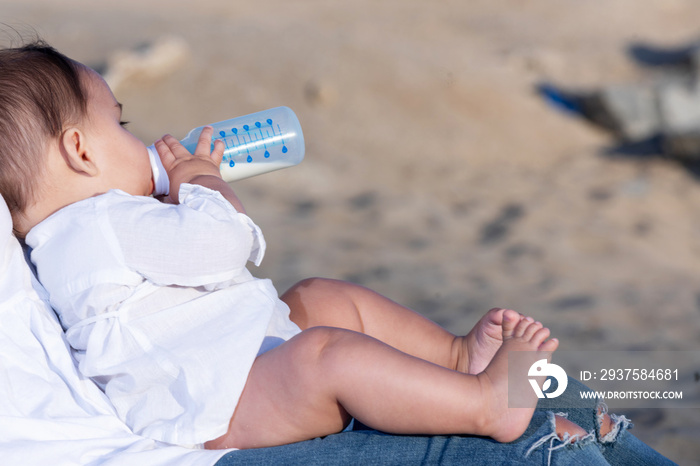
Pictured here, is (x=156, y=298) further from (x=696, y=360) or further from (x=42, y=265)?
(x=696, y=360)

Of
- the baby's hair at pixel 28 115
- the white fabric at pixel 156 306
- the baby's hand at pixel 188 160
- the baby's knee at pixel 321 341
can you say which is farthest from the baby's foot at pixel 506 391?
the baby's hair at pixel 28 115

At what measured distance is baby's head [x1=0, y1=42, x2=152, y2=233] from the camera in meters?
1.43

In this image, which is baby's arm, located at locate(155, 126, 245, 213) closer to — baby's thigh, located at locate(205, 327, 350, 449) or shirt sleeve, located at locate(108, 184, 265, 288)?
shirt sleeve, located at locate(108, 184, 265, 288)

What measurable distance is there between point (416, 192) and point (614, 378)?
2518mm

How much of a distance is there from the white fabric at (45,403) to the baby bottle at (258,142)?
640 millimetres

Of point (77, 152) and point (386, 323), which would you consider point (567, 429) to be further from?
point (77, 152)

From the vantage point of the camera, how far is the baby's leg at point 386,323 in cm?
168

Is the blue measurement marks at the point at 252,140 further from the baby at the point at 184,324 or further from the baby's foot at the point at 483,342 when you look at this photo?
the baby's foot at the point at 483,342

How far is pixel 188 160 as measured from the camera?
1.69m

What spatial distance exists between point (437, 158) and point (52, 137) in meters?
4.43

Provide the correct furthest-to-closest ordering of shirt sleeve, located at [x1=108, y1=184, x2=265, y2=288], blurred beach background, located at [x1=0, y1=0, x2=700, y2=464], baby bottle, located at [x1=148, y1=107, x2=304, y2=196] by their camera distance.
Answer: blurred beach background, located at [x1=0, y1=0, x2=700, y2=464]
baby bottle, located at [x1=148, y1=107, x2=304, y2=196]
shirt sleeve, located at [x1=108, y1=184, x2=265, y2=288]

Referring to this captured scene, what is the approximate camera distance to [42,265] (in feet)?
4.54

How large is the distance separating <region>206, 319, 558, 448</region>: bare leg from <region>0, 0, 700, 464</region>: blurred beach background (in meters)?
1.21

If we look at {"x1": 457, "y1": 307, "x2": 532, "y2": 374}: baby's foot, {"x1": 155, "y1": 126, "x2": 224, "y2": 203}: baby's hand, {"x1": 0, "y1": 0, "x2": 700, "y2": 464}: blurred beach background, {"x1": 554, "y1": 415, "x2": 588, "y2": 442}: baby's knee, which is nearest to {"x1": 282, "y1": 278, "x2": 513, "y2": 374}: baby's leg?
{"x1": 457, "y1": 307, "x2": 532, "y2": 374}: baby's foot
